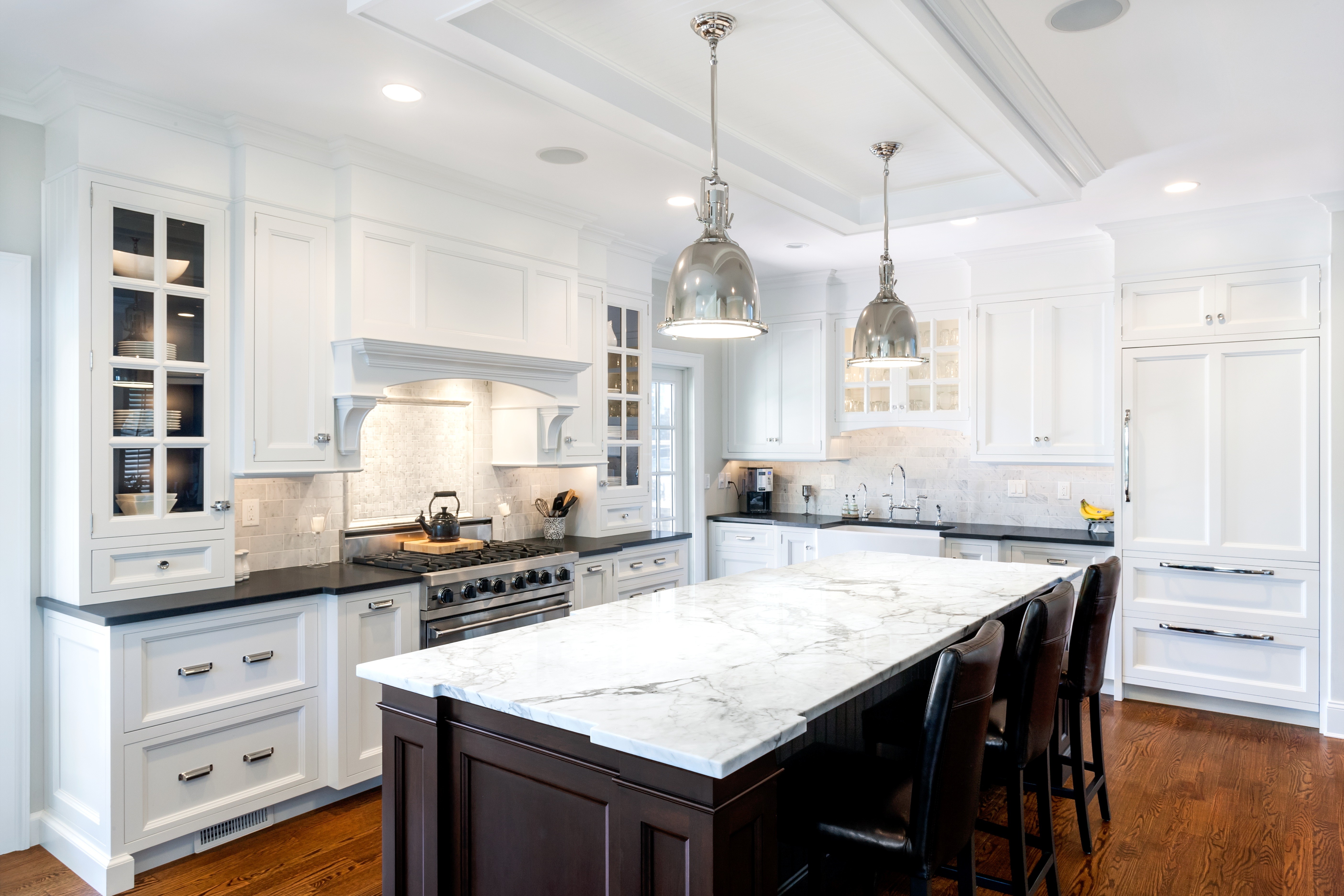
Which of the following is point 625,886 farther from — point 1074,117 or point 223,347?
point 1074,117

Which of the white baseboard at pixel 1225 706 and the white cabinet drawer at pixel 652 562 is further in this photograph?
the white cabinet drawer at pixel 652 562

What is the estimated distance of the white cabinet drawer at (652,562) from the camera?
4.72 metres

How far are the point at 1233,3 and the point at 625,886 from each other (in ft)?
8.96

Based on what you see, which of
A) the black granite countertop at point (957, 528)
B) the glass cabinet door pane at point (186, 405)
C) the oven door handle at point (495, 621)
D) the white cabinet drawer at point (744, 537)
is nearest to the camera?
the glass cabinet door pane at point (186, 405)

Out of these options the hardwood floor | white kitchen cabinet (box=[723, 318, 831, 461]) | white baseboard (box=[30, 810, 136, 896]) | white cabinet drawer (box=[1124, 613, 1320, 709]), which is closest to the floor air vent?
the hardwood floor

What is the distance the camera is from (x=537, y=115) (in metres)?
3.04

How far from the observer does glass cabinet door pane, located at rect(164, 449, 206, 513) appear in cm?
310

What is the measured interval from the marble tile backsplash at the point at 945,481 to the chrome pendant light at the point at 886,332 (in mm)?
2352

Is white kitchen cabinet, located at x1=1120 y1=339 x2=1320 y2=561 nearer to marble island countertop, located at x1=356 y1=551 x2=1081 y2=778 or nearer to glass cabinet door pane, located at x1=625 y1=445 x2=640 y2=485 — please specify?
marble island countertop, located at x1=356 y1=551 x2=1081 y2=778

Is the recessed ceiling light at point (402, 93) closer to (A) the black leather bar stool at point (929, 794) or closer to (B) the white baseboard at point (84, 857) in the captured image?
(A) the black leather bar stool at point (929, 794)

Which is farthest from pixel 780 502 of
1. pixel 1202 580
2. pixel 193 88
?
pixel 193 88

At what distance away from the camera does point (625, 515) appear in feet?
16.8

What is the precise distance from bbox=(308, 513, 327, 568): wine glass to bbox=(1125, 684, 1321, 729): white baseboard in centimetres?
434

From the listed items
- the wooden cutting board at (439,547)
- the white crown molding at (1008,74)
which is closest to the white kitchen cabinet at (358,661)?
the wooden cutting board at (439,547)
